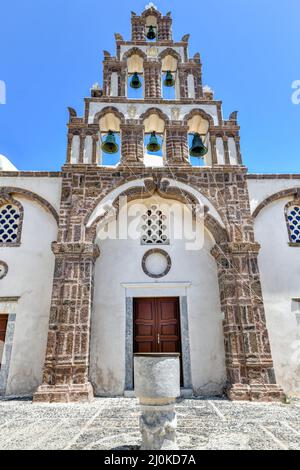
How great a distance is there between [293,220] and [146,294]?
13.7 ft

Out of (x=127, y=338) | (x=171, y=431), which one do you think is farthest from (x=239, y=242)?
(x=171, y=431)

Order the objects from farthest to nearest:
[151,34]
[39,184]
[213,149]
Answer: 1. [151,34]
2. [213,149]
3. [39,184]

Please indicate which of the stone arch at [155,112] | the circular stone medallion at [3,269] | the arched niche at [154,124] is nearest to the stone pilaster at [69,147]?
the stone arch at [155,112]

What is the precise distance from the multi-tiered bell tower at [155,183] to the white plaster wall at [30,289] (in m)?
0.64

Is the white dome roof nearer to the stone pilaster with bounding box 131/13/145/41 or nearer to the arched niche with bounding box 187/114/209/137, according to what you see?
the stone pilaster with bounding box 131/13/145/41

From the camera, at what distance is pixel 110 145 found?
7797 mm

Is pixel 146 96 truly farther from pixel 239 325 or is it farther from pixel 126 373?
pixel 126 373

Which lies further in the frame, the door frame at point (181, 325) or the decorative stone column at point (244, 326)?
the door frame at point (181, 325)

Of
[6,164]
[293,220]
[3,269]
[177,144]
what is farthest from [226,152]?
[6,164]

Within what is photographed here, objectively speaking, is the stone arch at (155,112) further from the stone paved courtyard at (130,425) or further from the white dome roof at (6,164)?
the white dome roof at (6,164)

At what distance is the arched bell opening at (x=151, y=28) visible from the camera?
30.8ft

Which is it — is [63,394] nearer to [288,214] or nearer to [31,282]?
[31,282]

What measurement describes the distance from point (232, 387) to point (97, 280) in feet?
11.7

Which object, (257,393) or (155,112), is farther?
(155,112)
